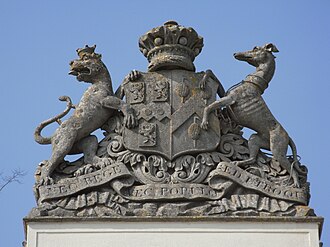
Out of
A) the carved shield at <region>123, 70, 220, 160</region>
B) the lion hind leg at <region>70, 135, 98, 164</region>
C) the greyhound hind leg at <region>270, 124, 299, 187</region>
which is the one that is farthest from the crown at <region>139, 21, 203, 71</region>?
the greyhound hind leg at <region>270, 124, 299, 187</region>

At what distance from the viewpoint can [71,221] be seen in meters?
24.2

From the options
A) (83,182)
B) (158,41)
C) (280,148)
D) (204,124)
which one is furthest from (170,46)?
(83,182)

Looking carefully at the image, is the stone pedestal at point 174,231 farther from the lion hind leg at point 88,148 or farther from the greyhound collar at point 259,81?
the greyhound collar at point 259,81

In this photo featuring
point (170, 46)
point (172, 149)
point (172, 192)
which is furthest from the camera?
point (170, 46)

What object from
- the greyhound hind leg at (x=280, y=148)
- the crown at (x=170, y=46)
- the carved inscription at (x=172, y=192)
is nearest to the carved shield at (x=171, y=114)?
the crown at (x=170, y=46)

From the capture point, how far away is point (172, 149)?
24.7 meters

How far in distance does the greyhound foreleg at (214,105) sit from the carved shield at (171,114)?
11 centimetres

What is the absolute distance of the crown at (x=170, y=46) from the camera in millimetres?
25391

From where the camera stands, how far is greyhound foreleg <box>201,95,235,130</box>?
975 inches

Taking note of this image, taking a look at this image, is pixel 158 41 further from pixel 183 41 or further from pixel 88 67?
pixel 88 67

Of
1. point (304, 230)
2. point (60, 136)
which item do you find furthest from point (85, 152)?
point (304, 230)

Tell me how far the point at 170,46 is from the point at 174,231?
359 centimetres

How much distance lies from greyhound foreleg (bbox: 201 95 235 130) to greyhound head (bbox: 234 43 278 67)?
0.88 m

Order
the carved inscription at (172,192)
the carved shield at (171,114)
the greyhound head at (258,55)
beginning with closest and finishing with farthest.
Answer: the carved inscription at (172,192) < the carved shield at (171,114) < the greyhound head at (258,55)
